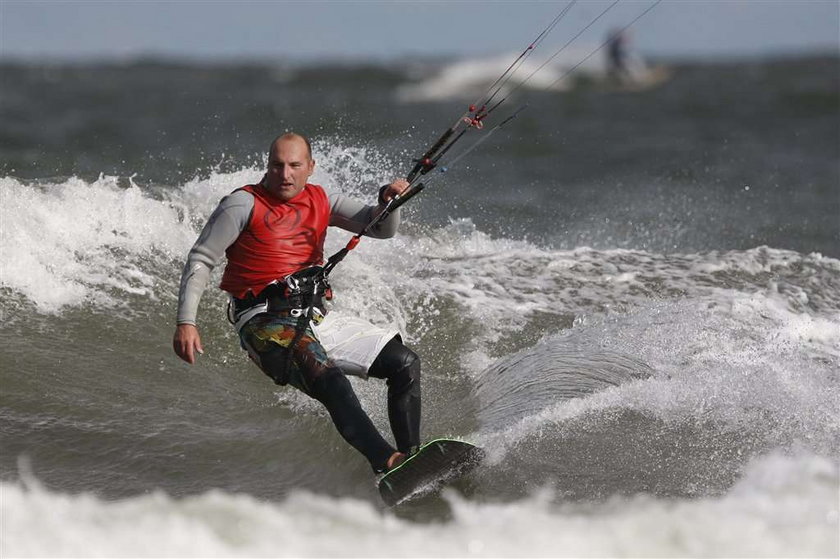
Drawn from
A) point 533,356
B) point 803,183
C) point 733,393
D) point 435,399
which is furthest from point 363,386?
point 803,183

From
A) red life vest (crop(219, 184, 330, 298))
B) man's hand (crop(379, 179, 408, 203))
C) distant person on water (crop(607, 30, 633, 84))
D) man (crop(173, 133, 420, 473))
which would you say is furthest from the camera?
distant person on water (crop(607, 30, 633, 84))

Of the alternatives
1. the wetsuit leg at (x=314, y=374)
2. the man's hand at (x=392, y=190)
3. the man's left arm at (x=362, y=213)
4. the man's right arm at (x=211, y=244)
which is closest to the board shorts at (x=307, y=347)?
the wetsuit leg at (x=314, y=374)

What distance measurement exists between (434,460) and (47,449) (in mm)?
1935

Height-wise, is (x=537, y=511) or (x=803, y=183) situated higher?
(x=803, y=183)

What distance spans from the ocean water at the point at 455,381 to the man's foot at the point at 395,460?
17 cm

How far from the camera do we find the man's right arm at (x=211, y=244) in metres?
5.23

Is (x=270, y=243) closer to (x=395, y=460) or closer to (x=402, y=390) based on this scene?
(x=402, y=390)

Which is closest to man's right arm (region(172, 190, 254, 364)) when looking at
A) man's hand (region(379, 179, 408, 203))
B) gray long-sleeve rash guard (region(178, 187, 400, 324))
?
gray long-sleeve rash guard (region(178, 187, 400, 324))

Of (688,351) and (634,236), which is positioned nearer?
(688,351)

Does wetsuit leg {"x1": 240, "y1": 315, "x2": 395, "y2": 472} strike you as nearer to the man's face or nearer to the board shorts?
the board shorts

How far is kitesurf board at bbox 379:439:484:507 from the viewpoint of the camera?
16.7 ft

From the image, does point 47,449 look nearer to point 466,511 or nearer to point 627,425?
point 466,511

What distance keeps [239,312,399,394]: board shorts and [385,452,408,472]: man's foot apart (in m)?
0.45

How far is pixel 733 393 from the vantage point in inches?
244
